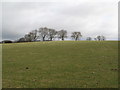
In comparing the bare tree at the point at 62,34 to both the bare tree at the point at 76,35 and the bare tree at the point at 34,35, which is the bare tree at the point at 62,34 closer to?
the bare tree at the point at 76,35

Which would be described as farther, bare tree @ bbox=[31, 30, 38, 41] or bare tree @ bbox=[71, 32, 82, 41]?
bare tree @ bbox=[71, 32, 82, 41]

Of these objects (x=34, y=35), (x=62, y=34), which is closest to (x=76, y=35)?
(x=62, y=34)

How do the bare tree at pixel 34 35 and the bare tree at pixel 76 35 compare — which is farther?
the bare tree at pixel 76 35

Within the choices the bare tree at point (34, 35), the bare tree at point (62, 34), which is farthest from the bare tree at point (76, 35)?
the bare tree at point (34, 35)

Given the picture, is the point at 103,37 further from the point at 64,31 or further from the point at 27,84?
the point at 27,84

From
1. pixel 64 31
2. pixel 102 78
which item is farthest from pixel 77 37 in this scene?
pixel 102 78

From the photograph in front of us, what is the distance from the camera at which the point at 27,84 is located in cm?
1181

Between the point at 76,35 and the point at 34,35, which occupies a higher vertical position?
the point at 76,35

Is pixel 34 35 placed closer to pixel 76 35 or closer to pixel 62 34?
pixel 62 34

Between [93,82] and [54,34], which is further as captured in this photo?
[54,34]

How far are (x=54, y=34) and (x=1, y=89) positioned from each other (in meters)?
120

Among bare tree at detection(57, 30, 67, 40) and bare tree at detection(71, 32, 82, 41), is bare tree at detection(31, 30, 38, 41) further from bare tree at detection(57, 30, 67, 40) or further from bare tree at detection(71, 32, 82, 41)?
bare tree at detection(71, 32, 82, 41)

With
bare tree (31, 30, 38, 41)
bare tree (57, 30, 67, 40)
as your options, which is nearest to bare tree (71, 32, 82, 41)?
bare tree (57, 30, 67, 40)

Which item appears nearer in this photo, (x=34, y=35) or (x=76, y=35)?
(x=34, y=35)
